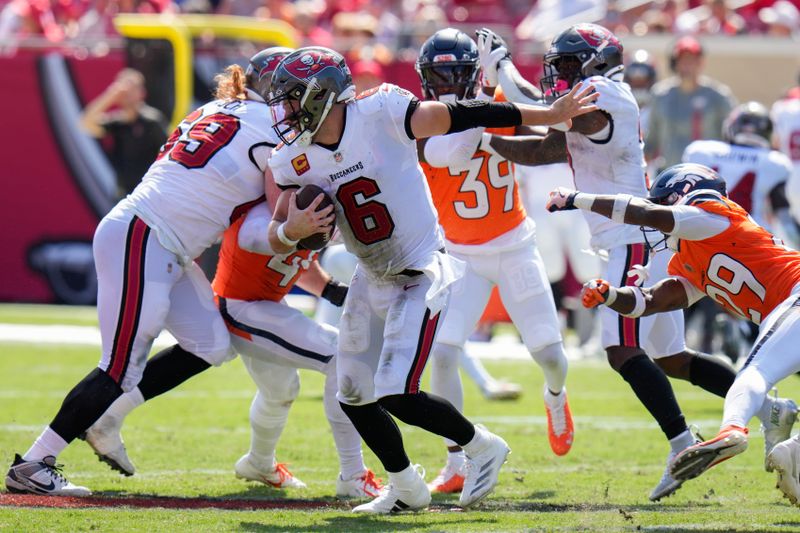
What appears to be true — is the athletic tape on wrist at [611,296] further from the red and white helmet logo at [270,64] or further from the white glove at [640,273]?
the red and white helmet logo at [270,64]

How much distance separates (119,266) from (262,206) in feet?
2.18

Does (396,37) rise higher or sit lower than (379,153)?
lower

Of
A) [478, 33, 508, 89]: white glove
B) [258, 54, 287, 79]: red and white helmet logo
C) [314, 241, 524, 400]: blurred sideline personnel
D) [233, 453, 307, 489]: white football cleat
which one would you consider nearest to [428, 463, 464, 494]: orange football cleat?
[233, 453, 307, 489]: white football cleat

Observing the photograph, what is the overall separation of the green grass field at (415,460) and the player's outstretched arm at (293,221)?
3.58 feet

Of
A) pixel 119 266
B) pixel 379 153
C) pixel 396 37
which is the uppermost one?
pixel 379 153

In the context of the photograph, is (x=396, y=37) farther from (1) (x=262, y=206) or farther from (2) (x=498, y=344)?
(1) (x=262, y=206)

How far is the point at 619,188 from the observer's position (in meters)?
5.96

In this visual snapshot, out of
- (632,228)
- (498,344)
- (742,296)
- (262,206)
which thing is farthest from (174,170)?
(498,344)

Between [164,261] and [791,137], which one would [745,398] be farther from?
[791,137]

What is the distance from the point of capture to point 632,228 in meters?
5.97

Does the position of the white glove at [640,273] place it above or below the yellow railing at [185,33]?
above

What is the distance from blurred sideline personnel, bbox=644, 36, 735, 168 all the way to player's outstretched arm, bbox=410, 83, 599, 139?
566 cm

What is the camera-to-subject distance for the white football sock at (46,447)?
550 centimetres

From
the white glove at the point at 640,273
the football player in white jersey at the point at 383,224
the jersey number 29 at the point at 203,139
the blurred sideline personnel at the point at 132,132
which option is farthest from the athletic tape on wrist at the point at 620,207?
the blurred sideline personnel at the point at 132,132
